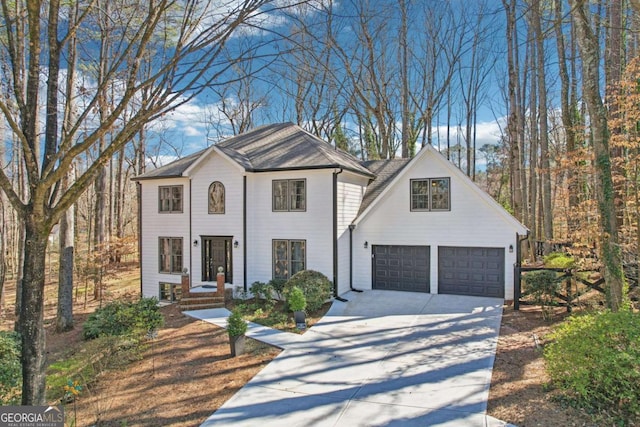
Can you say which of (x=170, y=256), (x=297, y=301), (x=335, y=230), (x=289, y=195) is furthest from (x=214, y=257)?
(x=297, y=301)

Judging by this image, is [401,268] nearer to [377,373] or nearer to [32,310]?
[377,373]

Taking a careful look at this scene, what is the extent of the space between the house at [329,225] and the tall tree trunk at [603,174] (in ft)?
16.5

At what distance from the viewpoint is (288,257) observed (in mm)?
13938

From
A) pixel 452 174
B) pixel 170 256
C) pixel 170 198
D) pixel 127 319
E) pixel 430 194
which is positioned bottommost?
pixel 127 319

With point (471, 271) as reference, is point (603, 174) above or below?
above

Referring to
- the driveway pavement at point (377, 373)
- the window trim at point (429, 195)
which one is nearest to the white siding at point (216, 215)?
the driveway pavement at point (377, 373)

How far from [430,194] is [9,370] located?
12059 mm

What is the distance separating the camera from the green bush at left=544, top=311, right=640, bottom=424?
5.05m

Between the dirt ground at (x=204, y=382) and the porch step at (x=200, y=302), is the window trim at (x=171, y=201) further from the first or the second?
the dirt ground at (x=204, y=382)

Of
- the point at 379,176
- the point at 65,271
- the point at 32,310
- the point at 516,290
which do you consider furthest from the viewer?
the point at 379,176

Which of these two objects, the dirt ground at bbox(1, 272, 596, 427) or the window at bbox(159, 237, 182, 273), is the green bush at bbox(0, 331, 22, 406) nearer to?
the dirt ground at bbox(1, 272, 596, 427)

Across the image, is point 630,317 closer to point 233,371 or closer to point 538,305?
point 538,305

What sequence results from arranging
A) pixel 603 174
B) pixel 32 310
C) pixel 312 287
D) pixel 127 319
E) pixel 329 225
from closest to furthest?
pixel 32 310 < pixel 603 174 < pixel 127 319 < pixel 312 287 < pixel 329 225

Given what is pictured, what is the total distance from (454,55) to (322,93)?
933 centimetres
